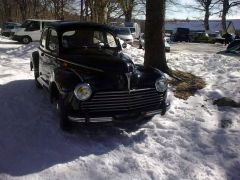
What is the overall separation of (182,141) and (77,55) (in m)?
2.47

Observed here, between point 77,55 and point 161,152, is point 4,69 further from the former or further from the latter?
point 161,152

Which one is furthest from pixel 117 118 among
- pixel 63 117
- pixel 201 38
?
pixel 201 38

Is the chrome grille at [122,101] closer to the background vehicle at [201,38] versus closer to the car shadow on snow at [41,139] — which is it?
the car shadow on snow at [41,139]

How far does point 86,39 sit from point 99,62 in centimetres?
109

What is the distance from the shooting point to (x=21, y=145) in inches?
238

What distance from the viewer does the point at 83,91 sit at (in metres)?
5.99

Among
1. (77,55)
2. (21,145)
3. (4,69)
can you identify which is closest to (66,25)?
(77,55)

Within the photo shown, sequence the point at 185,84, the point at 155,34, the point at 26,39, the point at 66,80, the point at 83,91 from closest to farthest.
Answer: the point at 83,91, the point at 66,80, the point at 185,84, the point at 155,34, the point at 26,39

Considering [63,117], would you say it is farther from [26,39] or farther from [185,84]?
[26,39]

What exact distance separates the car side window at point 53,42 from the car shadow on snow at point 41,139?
3.87 feet

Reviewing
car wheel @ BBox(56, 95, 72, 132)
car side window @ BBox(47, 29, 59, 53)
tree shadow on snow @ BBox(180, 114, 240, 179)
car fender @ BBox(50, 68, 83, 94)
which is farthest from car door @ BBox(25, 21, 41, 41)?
car wheel @ BBox(56, 95, 72, 132)

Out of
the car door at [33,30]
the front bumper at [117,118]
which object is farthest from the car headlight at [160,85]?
the car door at [33,30]

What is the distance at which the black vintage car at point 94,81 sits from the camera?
6.09 metres

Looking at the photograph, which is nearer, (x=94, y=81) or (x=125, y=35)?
(x=94, y=81)
